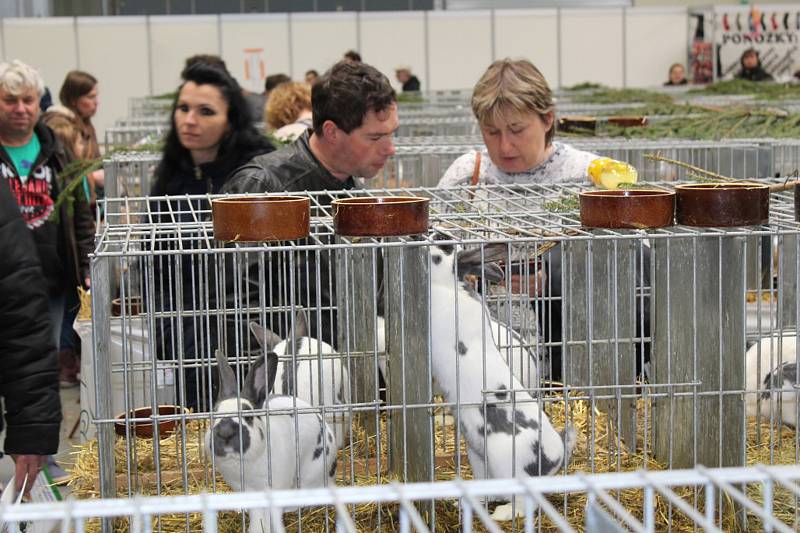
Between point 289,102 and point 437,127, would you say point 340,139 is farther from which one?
point 437,127

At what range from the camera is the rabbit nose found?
215 centimetres

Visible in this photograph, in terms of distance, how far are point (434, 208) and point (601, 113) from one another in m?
5.34

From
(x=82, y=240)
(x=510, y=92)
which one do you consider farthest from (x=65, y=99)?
(x=510, y=92)

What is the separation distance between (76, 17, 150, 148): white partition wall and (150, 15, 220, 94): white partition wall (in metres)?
0.14

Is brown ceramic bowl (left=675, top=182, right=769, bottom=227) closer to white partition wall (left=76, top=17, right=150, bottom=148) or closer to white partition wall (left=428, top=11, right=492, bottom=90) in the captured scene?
white partition wall (left=76, top=17, right=150, bottom=148)

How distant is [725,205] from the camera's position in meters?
2.27

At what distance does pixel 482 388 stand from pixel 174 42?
15.2 m

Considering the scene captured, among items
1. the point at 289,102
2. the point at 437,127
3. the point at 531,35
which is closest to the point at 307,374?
the point at 289,102

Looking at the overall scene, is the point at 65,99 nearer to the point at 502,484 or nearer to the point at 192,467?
the point at 192,467

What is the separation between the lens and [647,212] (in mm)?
2279

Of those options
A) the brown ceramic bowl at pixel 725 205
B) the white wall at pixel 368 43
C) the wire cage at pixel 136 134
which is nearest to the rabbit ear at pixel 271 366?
the brown ceramic bowl at pixel 725 205

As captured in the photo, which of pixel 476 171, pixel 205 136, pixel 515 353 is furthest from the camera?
pixel 205 136

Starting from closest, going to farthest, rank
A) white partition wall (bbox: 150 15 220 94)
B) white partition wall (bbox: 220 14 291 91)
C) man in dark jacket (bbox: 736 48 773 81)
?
man in dark jacket (bbox: 736 48 773 81) < white partition wall (bbox: 150 15 220 94) < white partition wall (bbox: 220 14 291 91)

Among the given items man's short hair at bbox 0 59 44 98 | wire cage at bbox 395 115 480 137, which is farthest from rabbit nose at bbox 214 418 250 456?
wire cage at bbox 395 115 480 137
